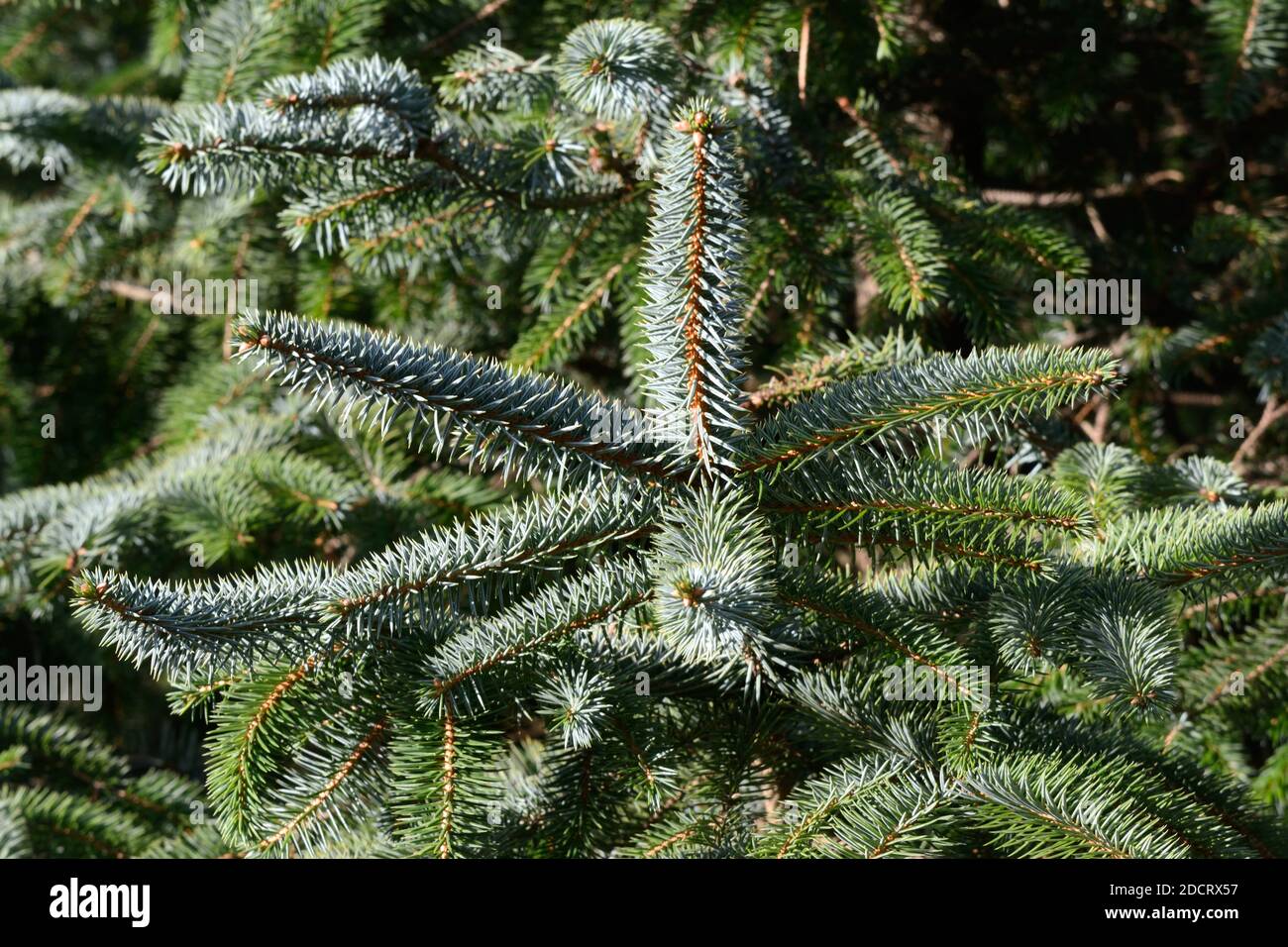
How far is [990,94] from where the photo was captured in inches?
80.1

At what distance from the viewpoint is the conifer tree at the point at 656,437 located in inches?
38.8

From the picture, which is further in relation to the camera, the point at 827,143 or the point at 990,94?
the point at 990,94

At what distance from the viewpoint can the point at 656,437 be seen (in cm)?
101


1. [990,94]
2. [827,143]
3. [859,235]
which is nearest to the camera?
[859,235]

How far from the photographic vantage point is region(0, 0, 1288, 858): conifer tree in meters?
0.98

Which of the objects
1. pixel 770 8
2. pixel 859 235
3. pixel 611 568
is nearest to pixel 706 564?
pixel 611 568

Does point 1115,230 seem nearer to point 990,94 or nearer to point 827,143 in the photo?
point 990,94

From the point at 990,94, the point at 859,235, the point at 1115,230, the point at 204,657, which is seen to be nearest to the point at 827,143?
the point at 859,235
